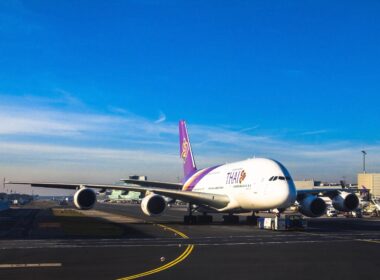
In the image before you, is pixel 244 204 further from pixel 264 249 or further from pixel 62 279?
pixel 62 279

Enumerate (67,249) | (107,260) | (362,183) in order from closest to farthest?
(107,260), (67,249), (362,183)

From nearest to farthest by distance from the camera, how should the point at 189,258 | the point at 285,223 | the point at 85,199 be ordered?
the point at 189,258, the point at 285,223, the point at 85,199

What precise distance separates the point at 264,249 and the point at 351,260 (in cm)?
407

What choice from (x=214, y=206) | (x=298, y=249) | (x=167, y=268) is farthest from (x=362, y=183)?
(x=167, y=268)

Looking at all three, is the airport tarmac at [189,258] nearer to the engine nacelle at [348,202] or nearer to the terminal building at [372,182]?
the engine nacelle at [348,202]

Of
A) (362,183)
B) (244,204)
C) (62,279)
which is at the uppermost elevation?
(362,183)

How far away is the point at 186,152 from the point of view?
51594 mm

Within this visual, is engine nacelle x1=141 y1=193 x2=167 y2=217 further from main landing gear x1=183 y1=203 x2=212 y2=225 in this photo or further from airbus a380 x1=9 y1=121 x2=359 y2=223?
main landing gear x1=183 y1=203 x2=212 y2=225

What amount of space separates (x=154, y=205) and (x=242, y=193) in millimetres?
6525

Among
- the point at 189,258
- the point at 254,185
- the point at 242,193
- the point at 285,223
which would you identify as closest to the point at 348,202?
the point at 285,223

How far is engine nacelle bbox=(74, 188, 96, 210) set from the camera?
3497 centimetres

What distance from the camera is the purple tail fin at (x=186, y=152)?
49841 mm

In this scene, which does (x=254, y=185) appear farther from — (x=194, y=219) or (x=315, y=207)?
(x=194, y=219)

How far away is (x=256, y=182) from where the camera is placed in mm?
32000
